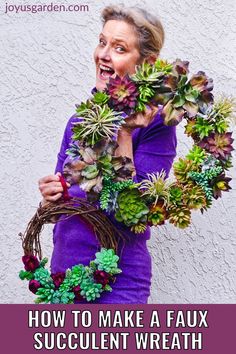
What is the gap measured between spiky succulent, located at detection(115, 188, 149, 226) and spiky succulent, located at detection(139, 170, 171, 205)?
26mm

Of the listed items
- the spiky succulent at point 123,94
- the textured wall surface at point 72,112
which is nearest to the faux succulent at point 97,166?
the spiky succulent at point 123,94

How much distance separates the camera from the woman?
2.41 m

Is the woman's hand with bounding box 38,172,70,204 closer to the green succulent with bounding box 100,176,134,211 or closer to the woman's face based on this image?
the green succulent with bounding box 100,176,134,211

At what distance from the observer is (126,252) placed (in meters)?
2.44

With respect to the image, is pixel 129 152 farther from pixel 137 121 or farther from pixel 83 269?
pixel 83 269

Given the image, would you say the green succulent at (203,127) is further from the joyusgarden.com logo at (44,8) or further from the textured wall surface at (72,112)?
the joyusgarden.com logo at (44,8)

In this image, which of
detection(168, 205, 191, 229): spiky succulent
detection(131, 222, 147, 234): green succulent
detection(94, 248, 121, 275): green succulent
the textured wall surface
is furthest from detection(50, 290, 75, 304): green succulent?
the textured wall surface

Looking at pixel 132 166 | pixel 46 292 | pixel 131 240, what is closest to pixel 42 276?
pixel 46 292

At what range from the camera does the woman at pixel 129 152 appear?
7.92 feet

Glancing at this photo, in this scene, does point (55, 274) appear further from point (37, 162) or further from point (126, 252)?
point (37, 162)

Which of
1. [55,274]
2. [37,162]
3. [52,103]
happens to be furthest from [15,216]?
[55,274]

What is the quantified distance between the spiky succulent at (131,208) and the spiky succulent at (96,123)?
0.54 feet

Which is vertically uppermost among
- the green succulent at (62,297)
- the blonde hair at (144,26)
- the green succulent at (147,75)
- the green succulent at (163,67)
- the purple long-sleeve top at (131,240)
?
the blonde hair at (144,26)

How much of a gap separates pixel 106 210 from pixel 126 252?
147 mm
